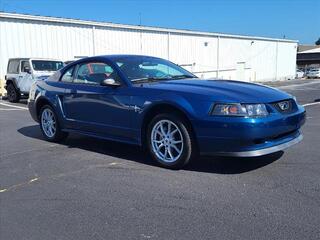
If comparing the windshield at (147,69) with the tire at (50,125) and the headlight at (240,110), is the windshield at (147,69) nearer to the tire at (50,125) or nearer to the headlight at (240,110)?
the headlight at (240,110)

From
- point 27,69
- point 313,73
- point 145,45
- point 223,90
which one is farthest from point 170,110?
point 313,73

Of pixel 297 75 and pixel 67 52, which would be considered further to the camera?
pixel 297 75

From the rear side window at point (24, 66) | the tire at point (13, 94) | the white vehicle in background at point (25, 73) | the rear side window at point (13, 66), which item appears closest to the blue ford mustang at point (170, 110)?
the white vehicle in background at point (25, 73)

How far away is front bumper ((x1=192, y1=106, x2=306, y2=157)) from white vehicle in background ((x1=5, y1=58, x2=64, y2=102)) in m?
12.4

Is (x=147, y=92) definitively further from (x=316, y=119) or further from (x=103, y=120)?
(x=316, y=119)

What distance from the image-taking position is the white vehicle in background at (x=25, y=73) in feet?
55.1

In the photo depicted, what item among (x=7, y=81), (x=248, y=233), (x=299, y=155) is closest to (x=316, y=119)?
(x=299, y=155)

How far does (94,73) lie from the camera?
22.2 ft

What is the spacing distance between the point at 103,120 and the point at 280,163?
259cm

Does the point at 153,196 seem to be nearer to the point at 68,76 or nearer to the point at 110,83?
the point at 110,83

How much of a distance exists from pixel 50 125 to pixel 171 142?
298 centimetres

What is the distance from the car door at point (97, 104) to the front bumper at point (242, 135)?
124 cm

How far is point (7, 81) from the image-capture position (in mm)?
18297

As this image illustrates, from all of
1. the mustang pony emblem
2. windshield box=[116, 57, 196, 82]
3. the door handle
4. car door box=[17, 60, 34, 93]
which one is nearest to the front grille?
the mustang pony emblem
